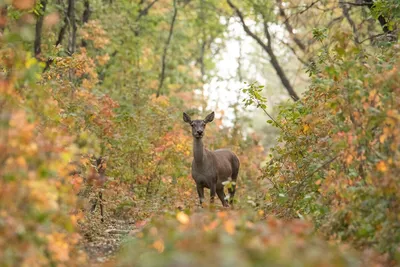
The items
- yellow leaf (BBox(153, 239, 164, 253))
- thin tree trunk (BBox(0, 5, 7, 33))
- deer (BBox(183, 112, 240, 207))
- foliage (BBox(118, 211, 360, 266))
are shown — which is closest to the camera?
foliage (BBox(118, 211, 360, 266))

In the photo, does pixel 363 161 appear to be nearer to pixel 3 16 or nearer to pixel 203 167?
pixel 3 16

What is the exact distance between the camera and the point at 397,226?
24.2ft

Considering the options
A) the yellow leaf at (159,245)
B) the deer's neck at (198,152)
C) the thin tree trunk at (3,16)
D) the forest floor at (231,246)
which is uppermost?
the thin tree trunk at (3,16)

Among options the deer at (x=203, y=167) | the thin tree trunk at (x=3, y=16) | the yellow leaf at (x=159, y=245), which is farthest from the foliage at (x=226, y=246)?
the deer at (x=203, y=167)

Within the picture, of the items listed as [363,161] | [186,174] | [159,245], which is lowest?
[186,174]

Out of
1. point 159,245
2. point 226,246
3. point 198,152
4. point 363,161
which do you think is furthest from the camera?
point 198,152

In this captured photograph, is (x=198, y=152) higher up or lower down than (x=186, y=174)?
higher up

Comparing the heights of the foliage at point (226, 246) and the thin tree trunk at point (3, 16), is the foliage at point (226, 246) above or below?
below

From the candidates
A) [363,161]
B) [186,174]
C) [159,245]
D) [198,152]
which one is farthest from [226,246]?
[186,174]

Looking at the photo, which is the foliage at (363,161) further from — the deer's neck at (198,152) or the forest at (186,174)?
the deer's neck at (198,152)

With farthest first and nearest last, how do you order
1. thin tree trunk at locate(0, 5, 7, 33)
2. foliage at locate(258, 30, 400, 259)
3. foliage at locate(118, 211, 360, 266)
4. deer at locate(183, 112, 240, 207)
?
deer at locate(183, 112, 240, 207) → foliage at locate(258, 30, 400, 259) → thin tree trunk at locate(0, 5, 7, 33) → foliage at locate(118, 211, 360, 266)

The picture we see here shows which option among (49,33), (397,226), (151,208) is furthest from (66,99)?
(49,33)

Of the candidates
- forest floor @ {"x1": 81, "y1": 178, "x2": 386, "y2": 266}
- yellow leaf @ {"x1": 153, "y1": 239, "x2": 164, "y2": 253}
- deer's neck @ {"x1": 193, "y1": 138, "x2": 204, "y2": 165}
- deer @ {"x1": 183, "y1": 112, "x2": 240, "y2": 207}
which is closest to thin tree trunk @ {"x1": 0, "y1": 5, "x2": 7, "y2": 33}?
forest floor @ {"x1": 81, "y1": 178, "x2": 386, "y2": 266}

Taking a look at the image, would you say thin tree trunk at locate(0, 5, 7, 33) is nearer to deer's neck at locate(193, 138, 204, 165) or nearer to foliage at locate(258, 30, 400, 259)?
foliage at locate(258, 30, 400, 259)
